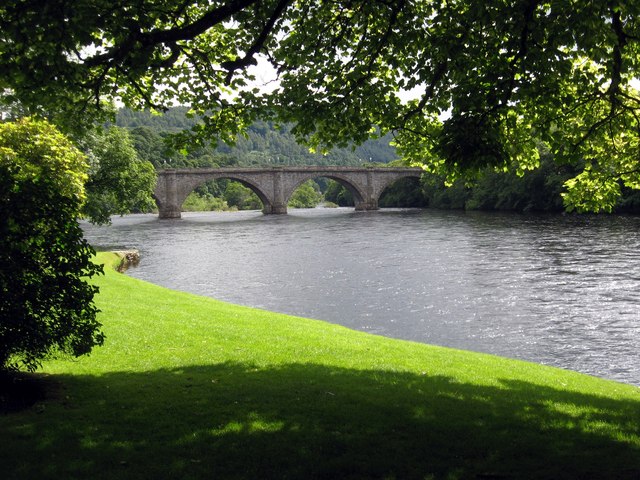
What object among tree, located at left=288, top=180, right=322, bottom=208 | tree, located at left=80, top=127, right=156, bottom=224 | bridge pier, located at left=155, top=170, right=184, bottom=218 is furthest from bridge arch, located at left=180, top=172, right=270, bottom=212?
tree, located at left=80, top=127, right=156, bottom=224

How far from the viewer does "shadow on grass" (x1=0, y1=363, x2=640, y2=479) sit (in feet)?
18.9

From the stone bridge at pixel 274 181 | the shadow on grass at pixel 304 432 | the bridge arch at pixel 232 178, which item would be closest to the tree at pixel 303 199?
the stone bridge at pixel 274 181

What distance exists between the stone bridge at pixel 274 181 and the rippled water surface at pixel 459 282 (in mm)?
47870

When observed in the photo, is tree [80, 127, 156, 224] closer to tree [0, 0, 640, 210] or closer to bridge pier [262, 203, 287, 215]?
tree [0, 0, 640, 210]

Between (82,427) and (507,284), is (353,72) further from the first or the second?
(507,284)

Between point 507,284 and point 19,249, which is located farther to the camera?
point 507,284

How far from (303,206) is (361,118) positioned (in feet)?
Result: 459

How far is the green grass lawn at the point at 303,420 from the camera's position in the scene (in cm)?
581

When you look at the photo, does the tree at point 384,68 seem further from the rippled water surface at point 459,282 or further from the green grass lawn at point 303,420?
the rippled water surface at point 459,282

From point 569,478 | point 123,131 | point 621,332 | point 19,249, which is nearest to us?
point 569,478

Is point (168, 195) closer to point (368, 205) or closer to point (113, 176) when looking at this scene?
point (368, 205)

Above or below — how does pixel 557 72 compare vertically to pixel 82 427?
above

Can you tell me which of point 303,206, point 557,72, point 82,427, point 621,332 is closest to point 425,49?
point 557,72

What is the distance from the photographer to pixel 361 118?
11711 millimetres
